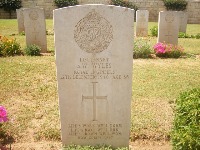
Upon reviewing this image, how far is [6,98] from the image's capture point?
588 cm

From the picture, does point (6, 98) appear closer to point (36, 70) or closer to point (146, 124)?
point (36, 70)

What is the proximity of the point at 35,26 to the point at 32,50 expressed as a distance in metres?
1.20

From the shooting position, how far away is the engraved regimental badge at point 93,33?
335 cm

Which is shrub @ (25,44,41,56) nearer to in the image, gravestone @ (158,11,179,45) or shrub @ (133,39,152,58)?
shrub @ (133,39,152,58)

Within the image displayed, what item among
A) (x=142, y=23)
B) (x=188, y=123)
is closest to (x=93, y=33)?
(x=188, y=123)

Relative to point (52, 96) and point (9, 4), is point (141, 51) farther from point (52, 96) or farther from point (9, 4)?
point (9, 4)

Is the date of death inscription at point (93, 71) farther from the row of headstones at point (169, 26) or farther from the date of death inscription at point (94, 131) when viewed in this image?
the row of headstones at point (169, 26)

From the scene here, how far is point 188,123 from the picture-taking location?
3.02 m

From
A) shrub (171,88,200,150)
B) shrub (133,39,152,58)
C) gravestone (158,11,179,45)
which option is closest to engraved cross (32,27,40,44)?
shrub (133,39,152,58)

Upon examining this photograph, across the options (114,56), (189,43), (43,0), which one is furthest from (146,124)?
(43,0)

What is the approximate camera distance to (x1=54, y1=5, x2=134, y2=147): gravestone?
3.34 metres

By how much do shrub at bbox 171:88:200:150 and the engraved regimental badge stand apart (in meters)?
1.27

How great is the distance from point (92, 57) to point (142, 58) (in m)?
6.99

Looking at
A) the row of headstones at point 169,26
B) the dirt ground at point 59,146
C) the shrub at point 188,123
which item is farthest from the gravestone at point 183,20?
the shrub at point 188,123
